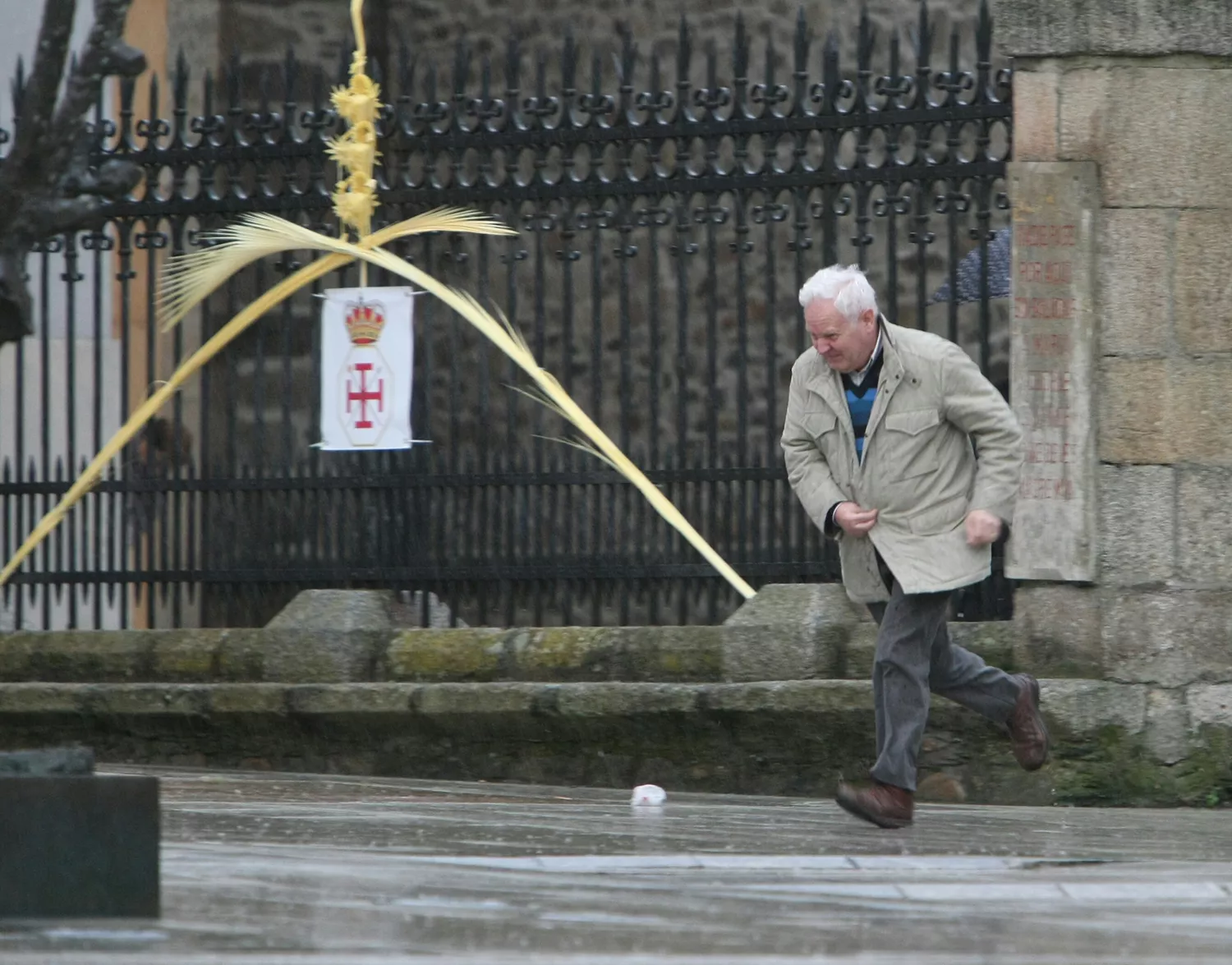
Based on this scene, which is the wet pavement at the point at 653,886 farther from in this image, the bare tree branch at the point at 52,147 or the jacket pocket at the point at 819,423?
the bare tree branch at the point at 52,147

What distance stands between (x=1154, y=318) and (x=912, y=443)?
1569 millimetres

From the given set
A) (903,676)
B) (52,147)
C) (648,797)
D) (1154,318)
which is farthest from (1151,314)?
(52,147)

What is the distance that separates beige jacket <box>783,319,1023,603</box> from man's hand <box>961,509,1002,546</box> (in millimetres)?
33

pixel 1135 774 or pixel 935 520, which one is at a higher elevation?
pixel 935 520

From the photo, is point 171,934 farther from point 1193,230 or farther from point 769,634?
point 1193,230

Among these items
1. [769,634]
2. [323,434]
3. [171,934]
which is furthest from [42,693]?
[171,934]

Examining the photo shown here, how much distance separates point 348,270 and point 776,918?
5145 mm

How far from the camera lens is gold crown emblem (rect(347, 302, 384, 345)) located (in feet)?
30.1

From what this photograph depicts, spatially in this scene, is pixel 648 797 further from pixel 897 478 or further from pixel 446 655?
pixel 897 478

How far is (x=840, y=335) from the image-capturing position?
7027 millimetres

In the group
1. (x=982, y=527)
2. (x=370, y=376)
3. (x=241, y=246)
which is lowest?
(x=982, y=527)

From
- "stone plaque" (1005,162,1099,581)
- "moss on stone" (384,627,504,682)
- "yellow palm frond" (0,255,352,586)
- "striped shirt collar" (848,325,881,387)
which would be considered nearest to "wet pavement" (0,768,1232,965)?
"stone plaque" (1005,162,1099,581)

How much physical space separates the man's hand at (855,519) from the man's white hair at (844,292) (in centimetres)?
54

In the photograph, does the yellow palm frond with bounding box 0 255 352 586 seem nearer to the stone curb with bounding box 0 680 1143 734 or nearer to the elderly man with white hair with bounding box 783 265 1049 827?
the stone curb with bounding box 0 680 1143 734
